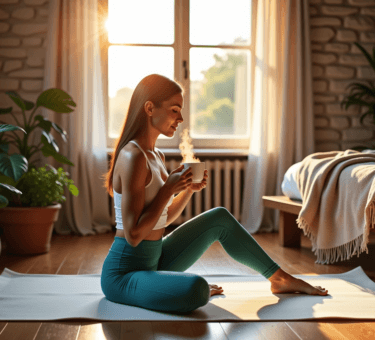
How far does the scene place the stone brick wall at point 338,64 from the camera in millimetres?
3934

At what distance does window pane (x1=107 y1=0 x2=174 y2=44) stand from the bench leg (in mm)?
1753

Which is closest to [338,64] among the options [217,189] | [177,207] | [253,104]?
[253,104]

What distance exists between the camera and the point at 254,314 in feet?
5.37

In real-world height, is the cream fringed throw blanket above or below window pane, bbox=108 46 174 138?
below

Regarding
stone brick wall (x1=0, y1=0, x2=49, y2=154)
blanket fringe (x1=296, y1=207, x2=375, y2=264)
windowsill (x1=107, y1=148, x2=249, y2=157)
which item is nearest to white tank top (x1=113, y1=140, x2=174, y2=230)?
blanket fringe (x1=296, y1=207, x2=375, y2=264)

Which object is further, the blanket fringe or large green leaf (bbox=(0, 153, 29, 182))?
large green leaf (bbox=(0, 153, 29, 182))

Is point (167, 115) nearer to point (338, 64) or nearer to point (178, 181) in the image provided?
point (178, 181)

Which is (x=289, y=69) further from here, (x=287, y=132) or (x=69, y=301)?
(x=69, y=301)

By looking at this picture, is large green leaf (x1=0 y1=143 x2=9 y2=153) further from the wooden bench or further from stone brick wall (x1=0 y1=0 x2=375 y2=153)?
stone brick wall (x1=0 y1=0 x2=375 y2=153)

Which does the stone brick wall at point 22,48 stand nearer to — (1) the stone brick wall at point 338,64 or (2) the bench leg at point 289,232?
(2) the bench leg at point 289,232

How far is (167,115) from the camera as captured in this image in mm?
1617

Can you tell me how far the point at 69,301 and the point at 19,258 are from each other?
1.04 meters

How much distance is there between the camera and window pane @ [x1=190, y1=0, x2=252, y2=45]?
12.8 ft

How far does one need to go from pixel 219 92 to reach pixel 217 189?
853 mm
